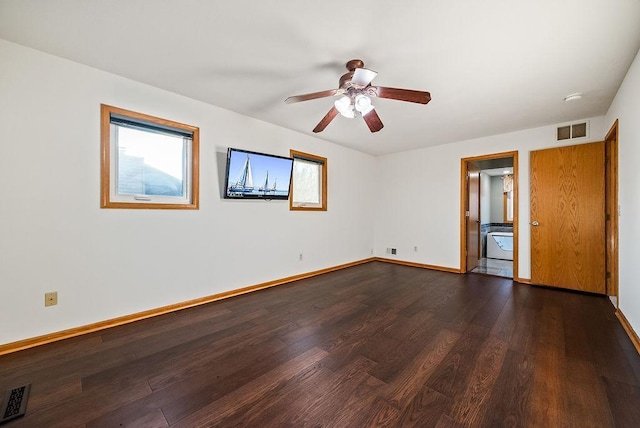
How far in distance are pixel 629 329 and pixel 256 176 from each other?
4105 millimetres

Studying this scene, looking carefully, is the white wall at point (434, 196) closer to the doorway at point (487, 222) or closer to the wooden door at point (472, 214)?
the doorway at point (487, 222)

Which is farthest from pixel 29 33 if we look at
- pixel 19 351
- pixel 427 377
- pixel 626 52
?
pixel 626 52

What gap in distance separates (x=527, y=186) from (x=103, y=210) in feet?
18.2

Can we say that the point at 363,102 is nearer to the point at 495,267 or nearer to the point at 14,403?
the point at 14,403

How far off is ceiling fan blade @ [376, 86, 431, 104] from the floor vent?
314cm

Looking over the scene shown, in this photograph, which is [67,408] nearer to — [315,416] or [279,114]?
[315,416]

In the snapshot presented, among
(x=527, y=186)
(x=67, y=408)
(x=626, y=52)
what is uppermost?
(x=626, y=52)

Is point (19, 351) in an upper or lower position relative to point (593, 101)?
lower

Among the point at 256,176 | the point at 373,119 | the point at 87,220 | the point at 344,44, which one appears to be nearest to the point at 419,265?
the point at 373,119

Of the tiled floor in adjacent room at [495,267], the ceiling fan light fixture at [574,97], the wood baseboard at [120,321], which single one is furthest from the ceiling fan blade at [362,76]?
the tiled floor in adjacent room at [495,267]

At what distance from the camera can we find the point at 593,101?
9.88ft

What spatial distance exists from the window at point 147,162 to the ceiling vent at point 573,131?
5.06m

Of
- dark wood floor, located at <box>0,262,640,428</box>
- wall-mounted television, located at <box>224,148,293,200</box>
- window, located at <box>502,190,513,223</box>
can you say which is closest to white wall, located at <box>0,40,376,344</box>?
wall-mounted television, located at <box>224,148,293,200</box>

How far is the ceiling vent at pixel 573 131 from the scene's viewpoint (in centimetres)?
358
